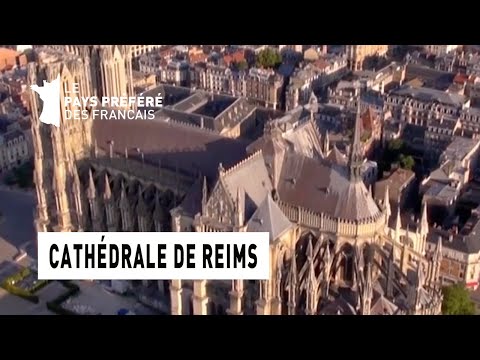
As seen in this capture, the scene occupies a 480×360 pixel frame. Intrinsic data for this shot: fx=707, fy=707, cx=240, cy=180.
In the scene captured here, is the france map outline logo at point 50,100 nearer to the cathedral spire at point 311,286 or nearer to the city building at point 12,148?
the city building at point 12,148

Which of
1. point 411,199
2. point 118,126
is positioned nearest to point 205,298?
point 118,126

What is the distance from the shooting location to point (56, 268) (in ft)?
137

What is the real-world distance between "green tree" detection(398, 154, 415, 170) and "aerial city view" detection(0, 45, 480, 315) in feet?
2.09

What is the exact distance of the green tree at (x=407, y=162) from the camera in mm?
78125

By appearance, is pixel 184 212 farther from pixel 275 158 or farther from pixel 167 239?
pixel 167 239

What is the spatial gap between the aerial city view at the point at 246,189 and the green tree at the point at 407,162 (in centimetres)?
64

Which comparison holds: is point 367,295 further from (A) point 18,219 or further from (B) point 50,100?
(A) point 18,219

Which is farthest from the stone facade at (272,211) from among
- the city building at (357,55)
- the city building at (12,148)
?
the city building at (357,55)

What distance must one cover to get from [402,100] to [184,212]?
48969mm

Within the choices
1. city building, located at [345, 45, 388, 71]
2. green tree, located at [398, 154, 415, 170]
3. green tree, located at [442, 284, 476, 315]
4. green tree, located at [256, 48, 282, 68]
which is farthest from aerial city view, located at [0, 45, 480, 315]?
green tree, located at [256, 48, 282, 68]

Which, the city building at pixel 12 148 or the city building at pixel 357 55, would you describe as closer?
the city building at pixel 12 148

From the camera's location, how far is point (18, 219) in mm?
70250

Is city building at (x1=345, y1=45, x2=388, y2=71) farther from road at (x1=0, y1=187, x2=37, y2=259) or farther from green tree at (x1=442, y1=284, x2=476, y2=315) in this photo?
green tree at (x1=442, y1=284, x2=476, y2=315)

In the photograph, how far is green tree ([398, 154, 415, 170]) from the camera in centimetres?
7812
